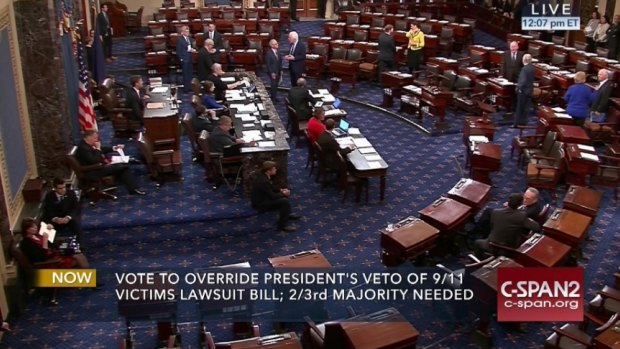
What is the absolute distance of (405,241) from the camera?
Answer: 8453 millimetres

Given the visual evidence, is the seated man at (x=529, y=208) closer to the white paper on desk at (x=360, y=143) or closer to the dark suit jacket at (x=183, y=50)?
the white paper on desk at (x=360, y=143)

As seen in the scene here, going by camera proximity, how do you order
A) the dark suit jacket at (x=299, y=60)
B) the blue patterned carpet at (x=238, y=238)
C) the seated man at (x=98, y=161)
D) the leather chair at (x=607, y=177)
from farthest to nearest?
the dark suit jacket at (x=299, y=60) < the leather chair at (x=607, y=177) < the seated man at (x=98, y=161) < the blue patterned carpet at (x=238, y=238)

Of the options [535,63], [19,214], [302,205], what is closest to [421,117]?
[535,63]

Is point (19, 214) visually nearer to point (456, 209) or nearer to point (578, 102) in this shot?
point (456, 209)

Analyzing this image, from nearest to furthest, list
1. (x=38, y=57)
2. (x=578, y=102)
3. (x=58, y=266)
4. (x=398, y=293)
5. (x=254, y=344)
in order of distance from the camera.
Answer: (x=254, y=344)
(x=398, y=293)
(x=58, y=266)
(x=38, y=57)
(x=578, y=102)

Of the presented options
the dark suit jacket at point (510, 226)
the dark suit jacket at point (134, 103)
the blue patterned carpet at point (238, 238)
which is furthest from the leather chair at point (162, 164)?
the dark suit jacket at point (510, 226)

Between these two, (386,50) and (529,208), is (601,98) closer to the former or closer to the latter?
(529,208)

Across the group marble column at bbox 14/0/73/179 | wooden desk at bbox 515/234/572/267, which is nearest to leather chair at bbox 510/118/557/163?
wooden desk at bbox 515/234/572/267

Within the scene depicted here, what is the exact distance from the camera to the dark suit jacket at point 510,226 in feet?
27.6

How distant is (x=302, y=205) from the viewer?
1080 cm

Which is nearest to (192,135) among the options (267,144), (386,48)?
(267,144)

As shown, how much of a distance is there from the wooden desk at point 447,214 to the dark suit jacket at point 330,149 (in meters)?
2.01

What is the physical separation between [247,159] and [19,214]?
312cm

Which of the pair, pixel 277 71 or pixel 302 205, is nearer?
pixel 302 205
